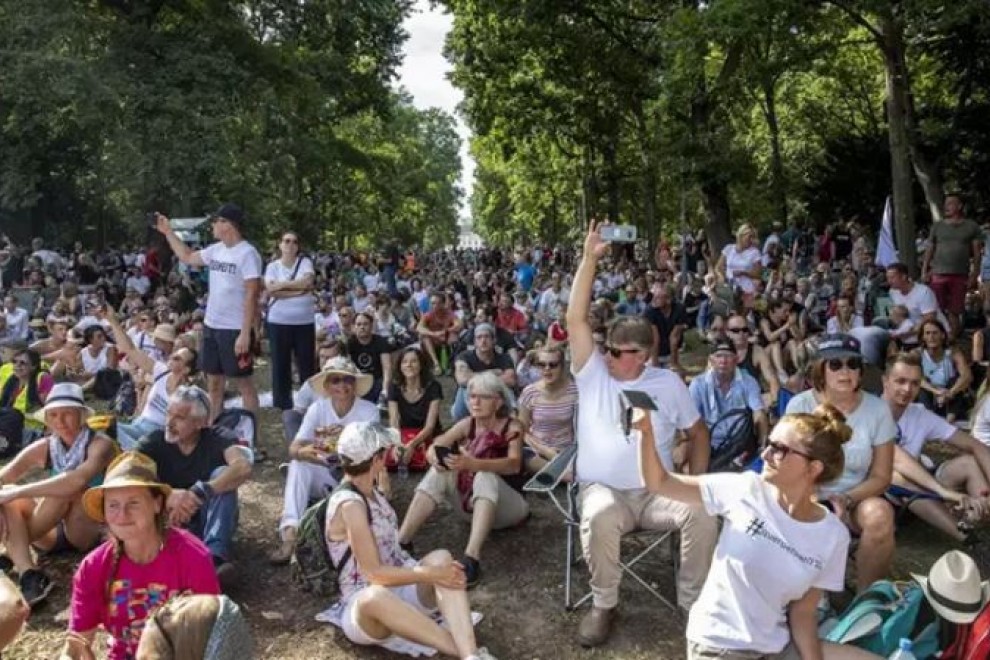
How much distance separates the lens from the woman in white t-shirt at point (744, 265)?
400 inches

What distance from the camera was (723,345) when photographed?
598cm

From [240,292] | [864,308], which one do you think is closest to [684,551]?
[240,292]

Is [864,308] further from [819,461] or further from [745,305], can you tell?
[819,461]

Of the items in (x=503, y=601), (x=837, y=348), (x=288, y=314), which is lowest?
(x=503, y=601)

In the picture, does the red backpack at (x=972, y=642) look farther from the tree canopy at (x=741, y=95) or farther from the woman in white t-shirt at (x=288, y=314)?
the tree canopy at (x=741, y=95)

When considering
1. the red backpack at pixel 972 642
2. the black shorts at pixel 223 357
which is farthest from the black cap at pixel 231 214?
the red backpack at pixel 972 642

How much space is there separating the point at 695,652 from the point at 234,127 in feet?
63.9

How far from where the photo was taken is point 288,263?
23.0 feet

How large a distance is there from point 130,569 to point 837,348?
3489mm

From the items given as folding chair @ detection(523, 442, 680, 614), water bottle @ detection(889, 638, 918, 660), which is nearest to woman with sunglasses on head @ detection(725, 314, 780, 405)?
folding chair @ detection(523, 442, 680, 614)

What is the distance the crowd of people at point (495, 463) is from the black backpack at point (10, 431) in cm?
2

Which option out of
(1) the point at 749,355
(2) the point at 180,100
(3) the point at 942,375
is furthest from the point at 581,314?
(2) the point at 180,100

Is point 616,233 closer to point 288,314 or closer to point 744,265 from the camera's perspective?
point 288,314

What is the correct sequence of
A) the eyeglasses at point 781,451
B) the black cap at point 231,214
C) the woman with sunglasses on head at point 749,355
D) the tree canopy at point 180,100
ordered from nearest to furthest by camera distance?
the eyeglasses at point 781,451, the black cap at point 231,214, the woman with sunglasses on head at point 749,355, the tree canopy at point 180,100
